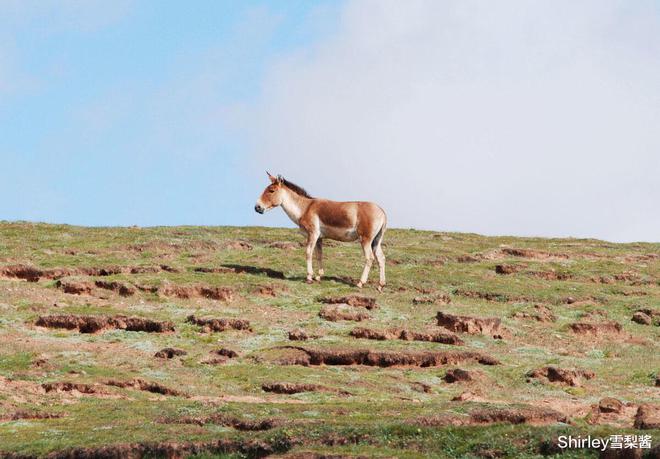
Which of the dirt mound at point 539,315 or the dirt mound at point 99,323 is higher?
the dirt mound at point 539,315

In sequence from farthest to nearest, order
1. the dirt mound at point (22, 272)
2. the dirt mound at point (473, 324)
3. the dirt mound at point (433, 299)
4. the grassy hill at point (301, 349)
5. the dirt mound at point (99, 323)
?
the dirt mound at point (22, 272), the dirt mound at point (433, 299), the dirt mound at point (473, 324), the dirt mound at point (99, 323), the grassy hill at point (301, 349)

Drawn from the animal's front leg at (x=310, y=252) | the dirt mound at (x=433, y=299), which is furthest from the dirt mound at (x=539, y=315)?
the animal's front leg at (x=310, y=252)

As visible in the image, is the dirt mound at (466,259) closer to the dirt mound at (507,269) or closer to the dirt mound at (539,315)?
the dirt mound at (507,269)

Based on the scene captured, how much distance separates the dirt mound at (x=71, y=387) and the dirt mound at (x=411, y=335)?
10415 millimetres

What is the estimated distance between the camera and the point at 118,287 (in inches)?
1553

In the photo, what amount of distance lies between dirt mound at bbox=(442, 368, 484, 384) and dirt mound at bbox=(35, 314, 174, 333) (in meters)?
9.64

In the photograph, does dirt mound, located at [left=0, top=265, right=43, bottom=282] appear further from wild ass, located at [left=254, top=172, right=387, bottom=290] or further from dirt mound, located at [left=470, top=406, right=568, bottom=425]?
dirt mound, located at [left=470, top=406, right=568, bottom=425]

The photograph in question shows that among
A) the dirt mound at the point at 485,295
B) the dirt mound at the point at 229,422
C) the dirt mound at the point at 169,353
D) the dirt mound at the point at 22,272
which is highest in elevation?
the dirt mound at the point at 22,272

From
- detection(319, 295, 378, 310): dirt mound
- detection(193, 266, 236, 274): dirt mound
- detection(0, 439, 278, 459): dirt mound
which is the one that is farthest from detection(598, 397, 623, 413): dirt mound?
detection(193, 266, 236, 274): dirt mound

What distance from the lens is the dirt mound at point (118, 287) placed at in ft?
128

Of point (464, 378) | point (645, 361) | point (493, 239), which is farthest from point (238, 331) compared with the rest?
point (493, 239)

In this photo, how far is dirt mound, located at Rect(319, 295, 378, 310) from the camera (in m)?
39.3

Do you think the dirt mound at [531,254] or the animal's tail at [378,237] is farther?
the dirt mound at [531,254]

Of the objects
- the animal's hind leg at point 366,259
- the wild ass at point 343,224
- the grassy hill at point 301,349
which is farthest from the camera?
the wild ass at point 343,224
